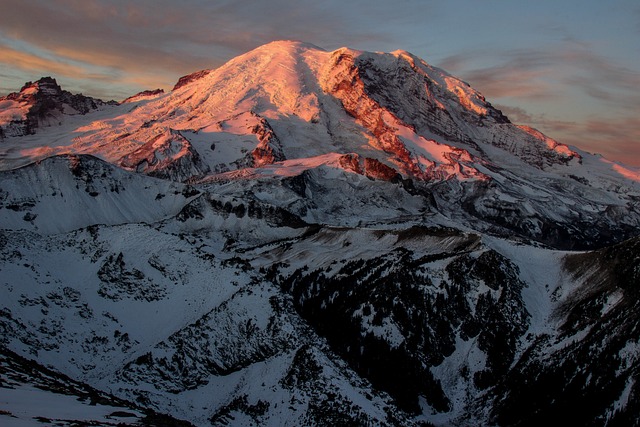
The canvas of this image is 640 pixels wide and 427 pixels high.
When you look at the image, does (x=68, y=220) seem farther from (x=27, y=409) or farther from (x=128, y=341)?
(x=27, y=409)

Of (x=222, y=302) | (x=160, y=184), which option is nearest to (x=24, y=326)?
(x=222, y=302)

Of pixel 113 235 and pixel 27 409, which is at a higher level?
pixel 113 235

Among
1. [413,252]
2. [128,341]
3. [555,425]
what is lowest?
[555,425]

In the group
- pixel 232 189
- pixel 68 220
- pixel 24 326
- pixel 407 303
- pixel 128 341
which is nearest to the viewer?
pixel 24 326

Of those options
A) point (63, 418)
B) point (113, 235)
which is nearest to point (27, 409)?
point (63, 418)

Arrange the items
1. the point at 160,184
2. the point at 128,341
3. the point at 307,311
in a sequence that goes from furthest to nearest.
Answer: the point at 160,184 → the point at 307,311 → the point at 128,341

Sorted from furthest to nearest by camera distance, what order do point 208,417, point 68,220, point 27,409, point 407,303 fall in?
point 68,220 → point 407,303 → point 208,417 → point 27,409

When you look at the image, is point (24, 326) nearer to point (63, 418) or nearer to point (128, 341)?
point (128, 341)

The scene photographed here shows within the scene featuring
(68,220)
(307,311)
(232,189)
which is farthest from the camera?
(232,189)

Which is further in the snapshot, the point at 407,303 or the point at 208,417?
the point at 407,303
